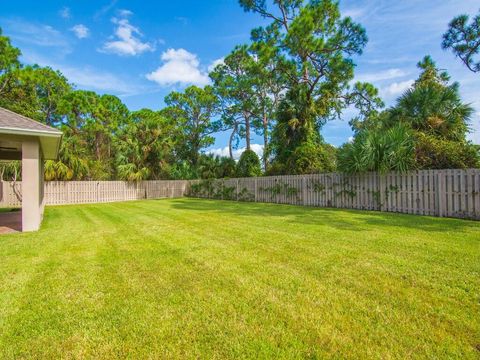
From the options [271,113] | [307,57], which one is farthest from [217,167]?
[307,57]

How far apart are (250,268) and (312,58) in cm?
1799

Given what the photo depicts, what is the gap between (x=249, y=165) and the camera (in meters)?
19.2

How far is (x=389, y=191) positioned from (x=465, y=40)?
5889 mm

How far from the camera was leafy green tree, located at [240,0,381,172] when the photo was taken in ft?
54.0

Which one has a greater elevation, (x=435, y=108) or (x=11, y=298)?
(x=435, y=108)

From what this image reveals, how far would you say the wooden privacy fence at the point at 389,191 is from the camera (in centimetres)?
715

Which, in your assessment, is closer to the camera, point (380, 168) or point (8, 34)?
point (380, 168)

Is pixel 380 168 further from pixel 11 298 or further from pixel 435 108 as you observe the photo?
pixel 11 298

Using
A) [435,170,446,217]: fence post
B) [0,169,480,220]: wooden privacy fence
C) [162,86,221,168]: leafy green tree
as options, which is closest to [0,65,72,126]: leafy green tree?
[0,169,480,220]: wooden privacy fence

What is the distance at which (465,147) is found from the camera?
8.50m

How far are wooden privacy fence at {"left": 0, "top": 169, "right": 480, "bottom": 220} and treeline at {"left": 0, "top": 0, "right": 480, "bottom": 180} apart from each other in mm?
593

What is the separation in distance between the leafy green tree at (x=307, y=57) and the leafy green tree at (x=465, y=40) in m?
7.19

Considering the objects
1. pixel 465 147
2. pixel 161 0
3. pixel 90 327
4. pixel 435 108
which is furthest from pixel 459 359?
pixel 161 0

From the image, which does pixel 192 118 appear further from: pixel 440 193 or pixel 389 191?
pixel 440 193
